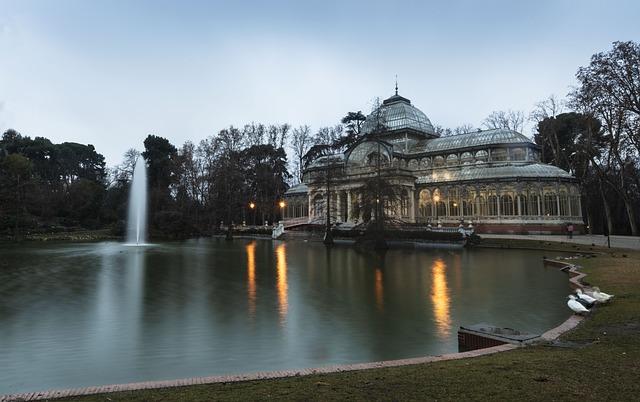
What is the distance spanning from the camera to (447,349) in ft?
28.1

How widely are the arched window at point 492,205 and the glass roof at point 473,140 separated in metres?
9.12

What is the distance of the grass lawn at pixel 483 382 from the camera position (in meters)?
5.11

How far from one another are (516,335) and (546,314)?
417 cm

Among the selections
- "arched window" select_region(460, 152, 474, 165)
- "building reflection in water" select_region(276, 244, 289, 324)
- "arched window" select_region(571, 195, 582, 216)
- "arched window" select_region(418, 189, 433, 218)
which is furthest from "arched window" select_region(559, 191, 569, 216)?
"building reflection in water" select_region(276, 244, 289, 324)

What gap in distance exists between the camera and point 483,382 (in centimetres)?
552

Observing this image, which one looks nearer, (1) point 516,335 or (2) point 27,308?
(1) point 516,335

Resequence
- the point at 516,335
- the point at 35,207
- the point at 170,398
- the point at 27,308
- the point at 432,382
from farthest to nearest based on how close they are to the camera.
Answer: the point at 35,207, the point at 27,308, the point at 516,335, the point at 432,382, the point at 170,398

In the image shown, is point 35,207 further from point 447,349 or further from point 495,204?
point 447,349

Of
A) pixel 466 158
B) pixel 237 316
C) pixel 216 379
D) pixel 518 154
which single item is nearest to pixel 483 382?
pixel 216 379

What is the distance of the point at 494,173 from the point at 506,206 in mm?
4341

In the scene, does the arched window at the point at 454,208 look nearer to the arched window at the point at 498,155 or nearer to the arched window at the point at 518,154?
the arched window at the point at 498,155

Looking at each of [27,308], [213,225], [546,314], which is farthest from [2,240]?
[546,314]

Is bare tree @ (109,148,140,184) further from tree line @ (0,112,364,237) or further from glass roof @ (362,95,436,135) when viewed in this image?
glass roof @ (362,95,436,135)

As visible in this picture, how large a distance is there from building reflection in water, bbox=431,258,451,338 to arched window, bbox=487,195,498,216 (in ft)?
109
